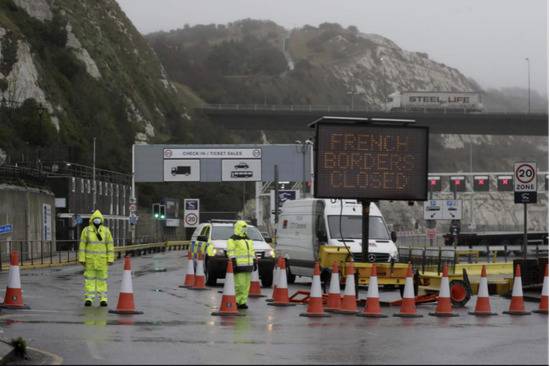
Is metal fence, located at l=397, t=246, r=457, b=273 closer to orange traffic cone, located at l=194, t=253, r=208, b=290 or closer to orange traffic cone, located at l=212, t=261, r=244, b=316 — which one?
orange traffic cone, located at l=194, t=253, r=208, b=290

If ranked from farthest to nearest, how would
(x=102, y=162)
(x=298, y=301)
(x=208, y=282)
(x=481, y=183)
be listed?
(x=481, y=183) < (x=102, y=162) < (x=208, y=282) < (x=298, y=301)

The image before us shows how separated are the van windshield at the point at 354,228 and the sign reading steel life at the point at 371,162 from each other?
16.3ft

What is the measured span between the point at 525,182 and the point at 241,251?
758cm

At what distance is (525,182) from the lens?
24.8 metres

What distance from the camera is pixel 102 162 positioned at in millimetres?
87688

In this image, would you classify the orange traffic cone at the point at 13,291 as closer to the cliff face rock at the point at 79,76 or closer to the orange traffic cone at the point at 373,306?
the orange traffic cone at the point at 373,306

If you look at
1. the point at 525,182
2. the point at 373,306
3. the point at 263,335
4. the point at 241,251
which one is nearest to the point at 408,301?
the point at 373,306

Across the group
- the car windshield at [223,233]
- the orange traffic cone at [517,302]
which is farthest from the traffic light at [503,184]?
the orange traffic cone at [517,302]

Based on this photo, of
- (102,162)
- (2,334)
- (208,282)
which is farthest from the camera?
(102,162)

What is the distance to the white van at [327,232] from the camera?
29.1 meters

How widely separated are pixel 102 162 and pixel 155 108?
69.2 feet

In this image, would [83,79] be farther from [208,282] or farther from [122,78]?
[208,282]

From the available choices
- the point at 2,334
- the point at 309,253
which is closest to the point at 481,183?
the point at 309,253

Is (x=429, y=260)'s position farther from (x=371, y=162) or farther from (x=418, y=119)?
(x=418, y=119)
